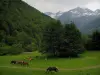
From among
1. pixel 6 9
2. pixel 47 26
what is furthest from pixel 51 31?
pixel 6 9

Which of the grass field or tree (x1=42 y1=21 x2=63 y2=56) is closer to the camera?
the grass field

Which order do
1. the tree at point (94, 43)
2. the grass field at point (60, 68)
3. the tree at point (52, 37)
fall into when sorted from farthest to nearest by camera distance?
the tree at point (94, 43) → the tree at point (52, 37) → the grass field at point (60, 68)

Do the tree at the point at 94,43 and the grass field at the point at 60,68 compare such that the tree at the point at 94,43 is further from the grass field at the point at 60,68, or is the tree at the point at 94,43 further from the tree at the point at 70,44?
the grass field at the point at 60,68

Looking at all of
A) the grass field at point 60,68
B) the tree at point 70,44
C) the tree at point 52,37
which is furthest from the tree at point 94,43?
the grass field at point 60,68

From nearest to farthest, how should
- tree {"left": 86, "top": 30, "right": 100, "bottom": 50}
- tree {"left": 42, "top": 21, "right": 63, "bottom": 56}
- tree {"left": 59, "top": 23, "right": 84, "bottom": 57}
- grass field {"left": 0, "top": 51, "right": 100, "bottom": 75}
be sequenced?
grass field {"left": 0, "top": 51, "right": 100, "bottom": 75} → tree {"left": 59, "top": 23, "right": 84, "bottom": 57} → tree {"left": 42, "top": 21, "right": 63, "bottom": 56} → tree {"left": 86, "top": 30, "right": 100, "bottom": 50}

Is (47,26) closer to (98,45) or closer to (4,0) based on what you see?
(98,45)

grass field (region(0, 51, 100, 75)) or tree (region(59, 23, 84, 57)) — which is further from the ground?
tree (region(59, 23, 84, 57))

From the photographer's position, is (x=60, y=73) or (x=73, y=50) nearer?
(x=60, y=73)

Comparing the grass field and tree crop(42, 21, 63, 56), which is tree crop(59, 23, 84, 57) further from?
the grass field

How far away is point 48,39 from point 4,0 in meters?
55.9

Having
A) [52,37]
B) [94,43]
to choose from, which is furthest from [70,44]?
[94,43]

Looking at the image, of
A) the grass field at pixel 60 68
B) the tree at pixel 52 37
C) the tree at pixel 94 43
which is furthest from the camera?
the tree at pixel 94 43

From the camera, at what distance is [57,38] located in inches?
3772

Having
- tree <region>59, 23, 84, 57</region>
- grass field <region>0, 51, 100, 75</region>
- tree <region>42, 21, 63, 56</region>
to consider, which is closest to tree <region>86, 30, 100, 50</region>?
tree <region>59, 23, 84, 57</region>
